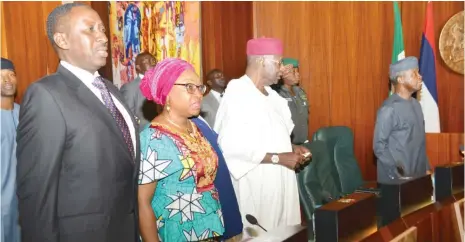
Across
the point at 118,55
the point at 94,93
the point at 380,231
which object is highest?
the point at 118,55

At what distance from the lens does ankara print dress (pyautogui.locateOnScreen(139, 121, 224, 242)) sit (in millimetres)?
1675

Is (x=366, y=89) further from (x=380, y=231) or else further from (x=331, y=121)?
(x=380, y=231)

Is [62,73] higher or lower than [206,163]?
higher

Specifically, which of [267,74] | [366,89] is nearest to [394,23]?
[366,89]

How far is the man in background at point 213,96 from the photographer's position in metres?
4.40

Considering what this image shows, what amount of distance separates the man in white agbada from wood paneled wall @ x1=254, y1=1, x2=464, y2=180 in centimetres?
339

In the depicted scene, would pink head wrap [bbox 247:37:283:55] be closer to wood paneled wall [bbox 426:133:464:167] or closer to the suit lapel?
the suit lapel

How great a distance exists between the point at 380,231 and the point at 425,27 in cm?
410

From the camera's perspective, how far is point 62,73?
138 centimetres

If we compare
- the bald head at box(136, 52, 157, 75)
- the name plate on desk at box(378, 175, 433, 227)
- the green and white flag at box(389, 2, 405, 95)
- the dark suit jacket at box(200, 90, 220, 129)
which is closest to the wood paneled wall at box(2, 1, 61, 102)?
the bald head at box(136, 52, 157, 75)

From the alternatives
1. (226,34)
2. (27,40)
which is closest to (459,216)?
(27,40)

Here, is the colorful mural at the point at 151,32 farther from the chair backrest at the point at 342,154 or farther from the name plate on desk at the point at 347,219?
the name plate on desk at the point at 347,219

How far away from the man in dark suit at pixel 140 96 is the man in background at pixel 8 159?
145cm

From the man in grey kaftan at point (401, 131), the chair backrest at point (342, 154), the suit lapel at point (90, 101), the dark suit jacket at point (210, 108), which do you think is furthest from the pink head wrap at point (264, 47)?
the dark suit jacket at point (210, 108)
